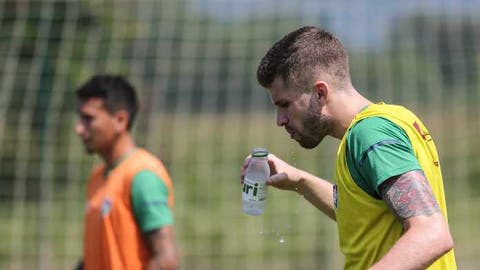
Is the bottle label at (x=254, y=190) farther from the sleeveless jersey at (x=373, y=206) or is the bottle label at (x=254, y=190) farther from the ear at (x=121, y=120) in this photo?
the ear at (x=121, y=120)

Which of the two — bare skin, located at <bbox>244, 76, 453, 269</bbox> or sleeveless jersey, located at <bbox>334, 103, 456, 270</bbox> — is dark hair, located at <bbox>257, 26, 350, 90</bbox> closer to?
bare skin, located at <bbox>244, 76, 453, 269</bbox>

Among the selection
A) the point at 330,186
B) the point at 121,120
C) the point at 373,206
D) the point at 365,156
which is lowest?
the point at 121,120

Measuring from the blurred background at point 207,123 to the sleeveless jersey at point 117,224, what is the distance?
2841 millimetres

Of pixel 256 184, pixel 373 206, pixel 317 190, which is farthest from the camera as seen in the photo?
pixel 317 190

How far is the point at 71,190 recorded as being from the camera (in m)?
8.74

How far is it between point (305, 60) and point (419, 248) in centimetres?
82

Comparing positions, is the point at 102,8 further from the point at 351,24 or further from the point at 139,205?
the point at 139,205

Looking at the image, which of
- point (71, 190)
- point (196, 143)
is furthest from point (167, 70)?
point (71, 190)

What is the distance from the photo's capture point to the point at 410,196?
3158 mm

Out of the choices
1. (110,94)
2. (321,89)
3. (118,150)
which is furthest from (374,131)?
(110,94)

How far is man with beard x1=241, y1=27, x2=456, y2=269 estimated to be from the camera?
314 cm

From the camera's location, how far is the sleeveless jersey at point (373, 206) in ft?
11.1

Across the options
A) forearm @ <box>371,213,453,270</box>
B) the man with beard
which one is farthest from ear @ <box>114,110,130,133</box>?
forearm @ <box>371,213,453,270</box>

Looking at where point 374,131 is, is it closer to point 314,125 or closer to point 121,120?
point 314,125
